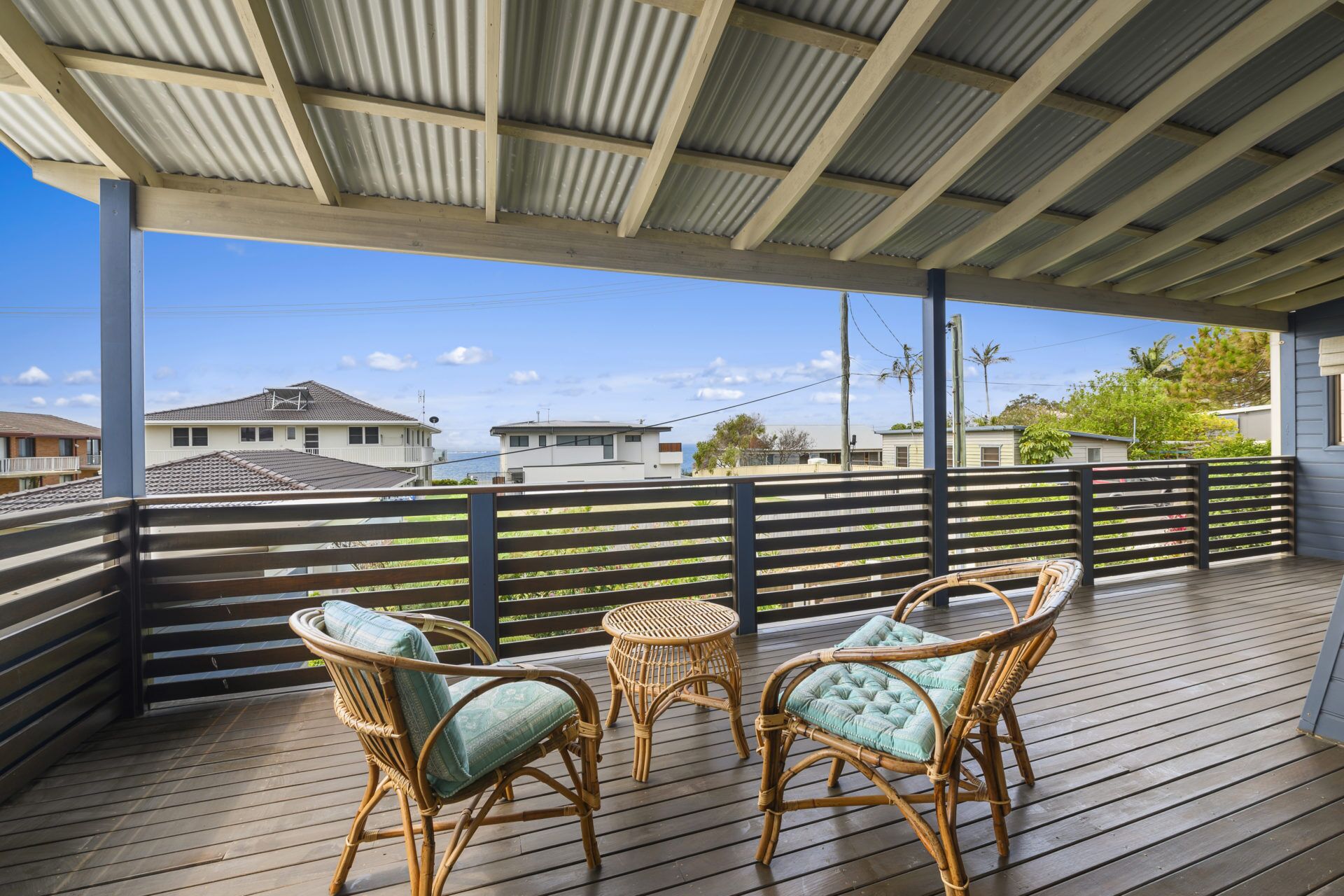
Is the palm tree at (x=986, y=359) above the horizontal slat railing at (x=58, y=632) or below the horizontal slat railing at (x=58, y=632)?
above

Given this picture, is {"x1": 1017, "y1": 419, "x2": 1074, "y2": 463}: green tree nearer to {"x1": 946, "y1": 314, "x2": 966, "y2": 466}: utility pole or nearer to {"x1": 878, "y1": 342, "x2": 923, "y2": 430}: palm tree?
{"x1": 946, "y1": 314, "x2": 966, "y2": 466}: utility pole

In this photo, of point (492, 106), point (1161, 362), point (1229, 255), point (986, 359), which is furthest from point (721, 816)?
point (986, 359)

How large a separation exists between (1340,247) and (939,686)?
4.90 m

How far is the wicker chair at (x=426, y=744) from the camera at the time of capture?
1413 mm

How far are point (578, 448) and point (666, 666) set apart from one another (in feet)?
81.1

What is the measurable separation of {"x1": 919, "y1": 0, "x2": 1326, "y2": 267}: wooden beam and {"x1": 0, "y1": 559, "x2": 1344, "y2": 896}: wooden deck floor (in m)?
2.41

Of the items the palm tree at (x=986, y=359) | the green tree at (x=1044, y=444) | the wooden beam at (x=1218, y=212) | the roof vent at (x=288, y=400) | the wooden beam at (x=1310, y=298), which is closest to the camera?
the wooden beam at (x=1218, y=212)

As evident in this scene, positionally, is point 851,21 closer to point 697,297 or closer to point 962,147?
point 962,147

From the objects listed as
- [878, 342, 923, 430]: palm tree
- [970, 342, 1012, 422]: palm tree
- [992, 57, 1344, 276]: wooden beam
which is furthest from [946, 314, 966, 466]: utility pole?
[970, 342, 1012, 422]: palm tree

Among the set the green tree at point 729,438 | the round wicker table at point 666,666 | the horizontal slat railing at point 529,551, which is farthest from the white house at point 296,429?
the round wicker table at point 666,666

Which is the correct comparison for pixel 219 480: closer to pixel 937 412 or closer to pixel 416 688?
pixel 416 688

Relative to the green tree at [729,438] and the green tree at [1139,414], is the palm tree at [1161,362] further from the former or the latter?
the green tree at [729,438]

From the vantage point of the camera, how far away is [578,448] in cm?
2677

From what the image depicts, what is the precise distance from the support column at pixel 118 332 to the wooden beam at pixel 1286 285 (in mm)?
7269
